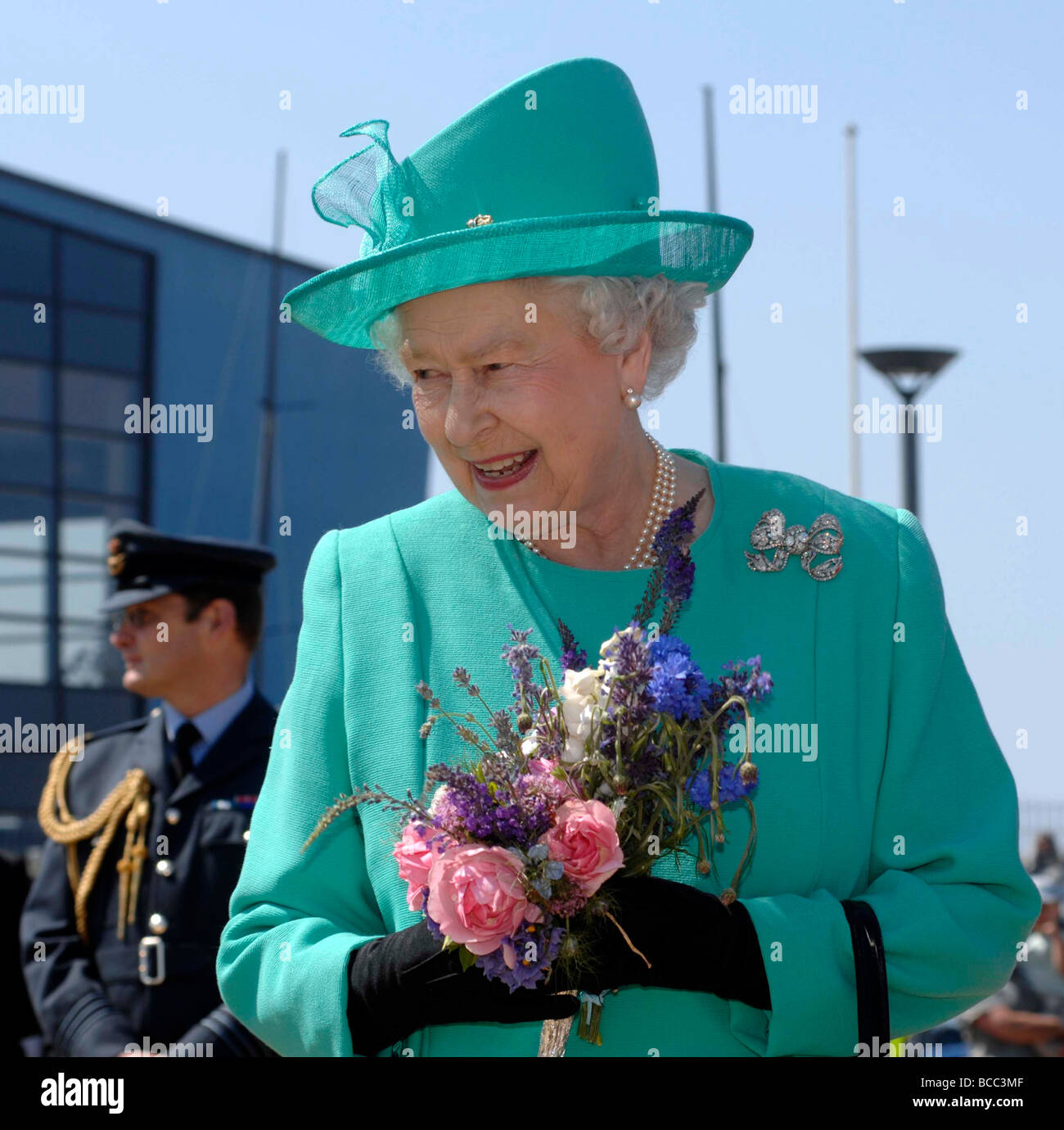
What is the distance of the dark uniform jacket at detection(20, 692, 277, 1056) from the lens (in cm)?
467

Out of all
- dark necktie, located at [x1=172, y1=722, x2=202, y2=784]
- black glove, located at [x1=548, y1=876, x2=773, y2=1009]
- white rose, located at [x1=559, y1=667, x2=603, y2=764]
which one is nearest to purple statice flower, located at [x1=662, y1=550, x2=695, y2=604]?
white rose, located at [x1=559, y1=667, x2=603, y2=764]

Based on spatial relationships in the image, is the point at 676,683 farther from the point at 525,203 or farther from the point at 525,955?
the point at 525,203

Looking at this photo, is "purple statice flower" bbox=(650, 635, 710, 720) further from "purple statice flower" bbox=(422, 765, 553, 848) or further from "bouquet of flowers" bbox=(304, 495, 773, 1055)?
"purple statice flower" bbox=(422, 765, 553, 848)

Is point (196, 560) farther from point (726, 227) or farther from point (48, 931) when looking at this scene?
point (726, 227)

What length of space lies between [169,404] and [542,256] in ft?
28.5

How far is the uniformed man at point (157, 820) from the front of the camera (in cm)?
469

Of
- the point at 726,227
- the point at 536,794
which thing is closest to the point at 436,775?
the point at 536,794

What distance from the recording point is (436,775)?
6.42 feet

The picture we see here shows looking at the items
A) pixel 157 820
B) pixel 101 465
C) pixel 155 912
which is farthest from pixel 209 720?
pixel 101 465

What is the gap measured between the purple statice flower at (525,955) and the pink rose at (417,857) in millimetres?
114

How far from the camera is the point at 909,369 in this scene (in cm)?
797

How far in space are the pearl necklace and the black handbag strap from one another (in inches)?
25.2
